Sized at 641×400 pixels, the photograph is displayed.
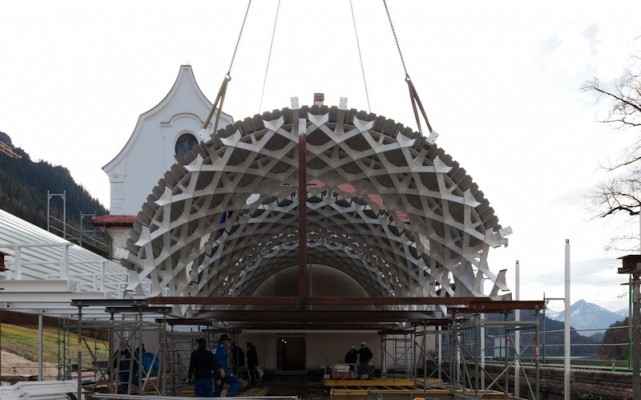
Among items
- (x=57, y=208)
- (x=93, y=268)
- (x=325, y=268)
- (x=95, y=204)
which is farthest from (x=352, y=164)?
(x=95, y=204)

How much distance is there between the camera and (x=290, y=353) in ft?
135

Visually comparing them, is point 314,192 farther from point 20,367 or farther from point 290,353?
point 290,353

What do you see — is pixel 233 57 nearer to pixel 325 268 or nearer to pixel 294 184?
pixel 294 184

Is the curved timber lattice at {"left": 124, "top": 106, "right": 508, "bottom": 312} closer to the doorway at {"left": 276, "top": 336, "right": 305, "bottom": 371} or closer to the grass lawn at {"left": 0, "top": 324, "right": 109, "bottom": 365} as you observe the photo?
Answer: the doorway at {"left": 276, "top": 336, "right": 305, "bottom": 371}

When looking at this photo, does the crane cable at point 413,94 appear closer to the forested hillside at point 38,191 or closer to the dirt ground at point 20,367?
the dirt ground at point 20,367

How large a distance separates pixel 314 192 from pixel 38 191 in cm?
8291

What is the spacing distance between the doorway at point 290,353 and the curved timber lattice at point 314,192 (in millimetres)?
14786

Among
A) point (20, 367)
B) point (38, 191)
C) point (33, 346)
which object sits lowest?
point (33, 346)

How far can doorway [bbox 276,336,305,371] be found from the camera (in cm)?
4003

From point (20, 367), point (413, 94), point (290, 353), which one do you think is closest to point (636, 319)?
point (413, 94)

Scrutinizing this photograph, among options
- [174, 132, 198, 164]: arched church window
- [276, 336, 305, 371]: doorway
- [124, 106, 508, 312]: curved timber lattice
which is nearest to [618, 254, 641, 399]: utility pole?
[124, 106, 508, 312]: curved timber lattice

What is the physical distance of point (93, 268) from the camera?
2861 centimetres

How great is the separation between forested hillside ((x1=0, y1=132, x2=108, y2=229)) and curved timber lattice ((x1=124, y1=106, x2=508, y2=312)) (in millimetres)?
68050

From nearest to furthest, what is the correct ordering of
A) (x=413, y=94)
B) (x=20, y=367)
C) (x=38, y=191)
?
(x=413, y=94)
(x=20, y=367)
(x=38, y=191)
